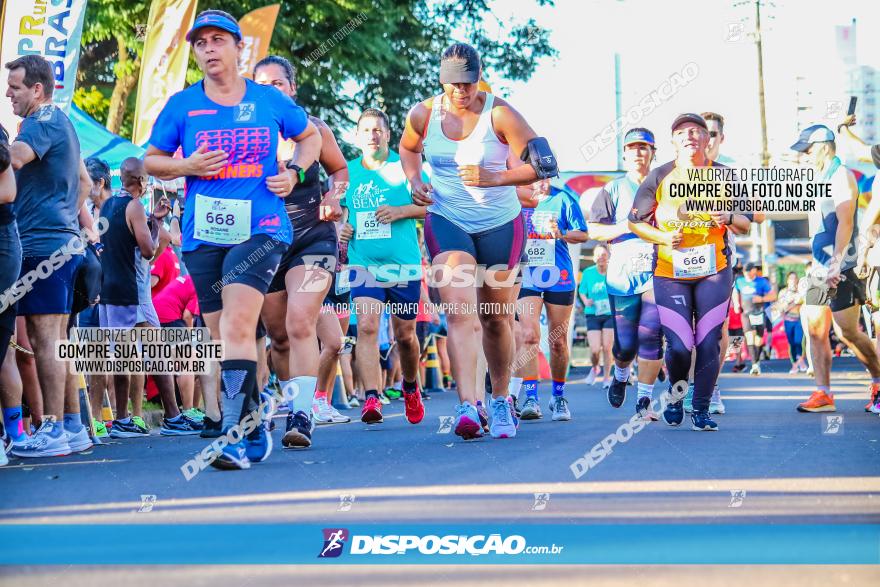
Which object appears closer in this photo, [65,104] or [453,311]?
[453,311]

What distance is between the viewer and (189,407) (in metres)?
11.3

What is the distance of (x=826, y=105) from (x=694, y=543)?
9.02m

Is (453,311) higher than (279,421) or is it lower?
higher

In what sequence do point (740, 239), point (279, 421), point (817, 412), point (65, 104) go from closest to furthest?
point (817, 412) → point (279, 421) → point (65, 104) → point (740, 239)

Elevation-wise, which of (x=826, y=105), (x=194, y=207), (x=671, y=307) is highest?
(x=826, y=105)

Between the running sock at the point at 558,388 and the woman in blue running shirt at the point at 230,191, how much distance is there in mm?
4475

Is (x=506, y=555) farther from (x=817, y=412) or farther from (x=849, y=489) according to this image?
(x=817, y=412)

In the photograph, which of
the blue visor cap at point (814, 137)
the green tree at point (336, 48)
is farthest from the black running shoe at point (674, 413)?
the green tree at point (336, 48)

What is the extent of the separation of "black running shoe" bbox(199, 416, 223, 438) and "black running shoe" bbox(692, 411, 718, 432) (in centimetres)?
334

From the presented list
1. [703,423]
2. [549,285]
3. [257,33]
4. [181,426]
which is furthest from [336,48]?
[703,423]

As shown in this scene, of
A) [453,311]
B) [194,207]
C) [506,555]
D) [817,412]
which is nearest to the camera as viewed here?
[506,555]

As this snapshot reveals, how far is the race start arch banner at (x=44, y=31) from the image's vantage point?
45.2 feet

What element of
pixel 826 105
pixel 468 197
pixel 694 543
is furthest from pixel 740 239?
pixel 694 543

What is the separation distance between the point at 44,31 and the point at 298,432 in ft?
25.8
